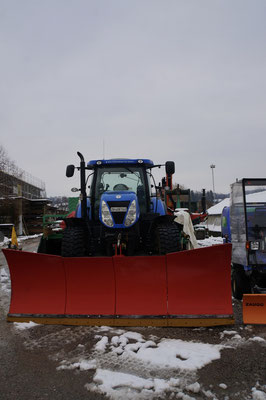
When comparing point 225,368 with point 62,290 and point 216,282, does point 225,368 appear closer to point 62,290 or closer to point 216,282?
point 216,282

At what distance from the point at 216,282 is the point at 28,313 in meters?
2.53

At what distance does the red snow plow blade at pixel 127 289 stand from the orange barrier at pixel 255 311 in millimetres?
209

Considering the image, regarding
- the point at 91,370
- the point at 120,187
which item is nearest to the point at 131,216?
the point at 120,187

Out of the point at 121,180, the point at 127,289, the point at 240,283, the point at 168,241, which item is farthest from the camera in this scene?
the point at 121,180

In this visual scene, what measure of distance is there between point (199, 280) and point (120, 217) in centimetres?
160

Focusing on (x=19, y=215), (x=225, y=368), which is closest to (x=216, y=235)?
(x=19, y=215)

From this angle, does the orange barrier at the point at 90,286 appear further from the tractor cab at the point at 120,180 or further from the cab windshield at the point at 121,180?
the cab windshield at the point at 121,180

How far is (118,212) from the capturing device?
16.4 ft

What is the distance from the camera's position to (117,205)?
5.02m

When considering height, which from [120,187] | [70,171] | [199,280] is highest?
[70,171]

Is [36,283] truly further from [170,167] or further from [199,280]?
[170,167]

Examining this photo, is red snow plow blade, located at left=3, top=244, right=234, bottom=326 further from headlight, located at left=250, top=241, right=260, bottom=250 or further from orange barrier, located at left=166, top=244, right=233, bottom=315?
headlight, located at left=250, top=241, right=260, bottom=250

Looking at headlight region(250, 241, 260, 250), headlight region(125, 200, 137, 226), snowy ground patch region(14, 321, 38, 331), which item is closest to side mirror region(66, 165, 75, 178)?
headlight region(125, 200, 137, 226)

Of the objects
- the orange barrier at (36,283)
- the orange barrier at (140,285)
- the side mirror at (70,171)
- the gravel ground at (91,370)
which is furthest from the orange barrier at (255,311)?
the side mirror at (70,171)
